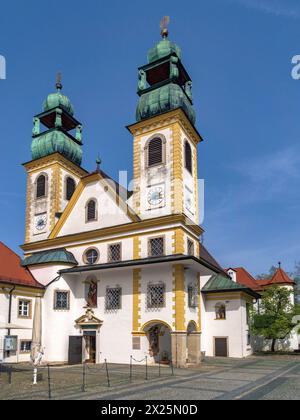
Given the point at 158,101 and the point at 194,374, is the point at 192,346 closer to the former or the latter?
the point at 194,374

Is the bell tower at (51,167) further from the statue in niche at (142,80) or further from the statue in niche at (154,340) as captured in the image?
the statue in niche at (154,340)

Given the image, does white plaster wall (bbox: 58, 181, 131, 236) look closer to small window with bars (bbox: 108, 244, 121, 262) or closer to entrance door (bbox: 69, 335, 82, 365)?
small window with bars (bbox: 108, 244, 121, 262)

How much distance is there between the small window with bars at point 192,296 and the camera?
27295 millimetres

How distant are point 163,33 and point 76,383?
2846 cm

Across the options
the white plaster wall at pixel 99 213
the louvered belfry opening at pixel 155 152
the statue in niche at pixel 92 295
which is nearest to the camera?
the statue in niche at pixel 92 295

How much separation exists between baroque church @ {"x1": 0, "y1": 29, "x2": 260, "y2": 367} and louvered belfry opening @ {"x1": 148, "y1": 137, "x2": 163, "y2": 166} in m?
0.08

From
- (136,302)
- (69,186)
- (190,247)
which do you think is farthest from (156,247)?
(69,186)

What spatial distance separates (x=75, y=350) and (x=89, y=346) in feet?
3.92

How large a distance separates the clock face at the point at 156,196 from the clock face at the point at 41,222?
10820 millimetres

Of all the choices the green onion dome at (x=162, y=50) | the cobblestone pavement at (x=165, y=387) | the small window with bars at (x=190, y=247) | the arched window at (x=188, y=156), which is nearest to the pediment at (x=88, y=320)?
the cobblestone pavement at (x=165, y=387)

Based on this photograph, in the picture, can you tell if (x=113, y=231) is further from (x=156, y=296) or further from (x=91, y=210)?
(x=156, y=296)

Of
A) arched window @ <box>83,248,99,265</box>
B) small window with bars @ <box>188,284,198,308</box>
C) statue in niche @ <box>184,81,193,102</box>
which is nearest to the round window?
arched window @ <box>83,248,99,265</box>

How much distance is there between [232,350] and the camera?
3309 centimetres

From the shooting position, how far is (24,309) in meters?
28.2
